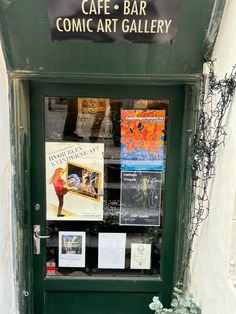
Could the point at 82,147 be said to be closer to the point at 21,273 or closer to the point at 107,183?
the point at 107,183

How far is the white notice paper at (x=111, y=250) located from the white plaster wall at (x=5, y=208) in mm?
698

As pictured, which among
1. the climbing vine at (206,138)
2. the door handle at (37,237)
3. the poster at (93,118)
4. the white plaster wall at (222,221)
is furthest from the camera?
the door handle at (37,237)

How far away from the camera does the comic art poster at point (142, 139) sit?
2699mm

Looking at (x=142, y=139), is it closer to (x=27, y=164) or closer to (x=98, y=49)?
(x=98, y=49)

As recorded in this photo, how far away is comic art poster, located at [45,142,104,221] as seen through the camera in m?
2.72

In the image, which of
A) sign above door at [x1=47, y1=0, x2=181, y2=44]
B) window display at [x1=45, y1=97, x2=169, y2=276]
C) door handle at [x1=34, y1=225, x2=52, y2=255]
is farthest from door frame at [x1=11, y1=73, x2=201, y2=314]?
sign above door at [x1=47, y1=0, x2=181, y2=44]

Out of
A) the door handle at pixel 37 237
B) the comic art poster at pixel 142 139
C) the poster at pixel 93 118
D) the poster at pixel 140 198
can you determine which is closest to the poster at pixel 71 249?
the door handle at pixel 37 237

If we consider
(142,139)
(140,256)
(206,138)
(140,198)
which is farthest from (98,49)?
(140,256)

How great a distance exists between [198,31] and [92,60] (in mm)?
696

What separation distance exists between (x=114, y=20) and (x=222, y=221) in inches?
53.8

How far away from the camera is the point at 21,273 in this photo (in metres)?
2.70

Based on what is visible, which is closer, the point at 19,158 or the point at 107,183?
the point at 19,158

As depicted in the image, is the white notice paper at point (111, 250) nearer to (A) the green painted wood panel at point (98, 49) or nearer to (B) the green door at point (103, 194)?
(B) the green door at point (103, 194)

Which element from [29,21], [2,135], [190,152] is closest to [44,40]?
[29,21]
